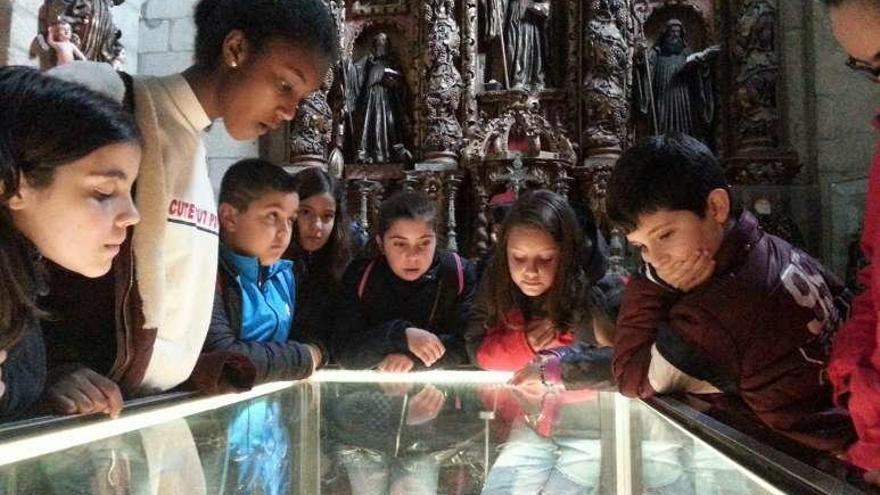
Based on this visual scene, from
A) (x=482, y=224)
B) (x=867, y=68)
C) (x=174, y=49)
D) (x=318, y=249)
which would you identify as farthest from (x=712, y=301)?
(x=174, y=49)

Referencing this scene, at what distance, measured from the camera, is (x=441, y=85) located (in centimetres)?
634

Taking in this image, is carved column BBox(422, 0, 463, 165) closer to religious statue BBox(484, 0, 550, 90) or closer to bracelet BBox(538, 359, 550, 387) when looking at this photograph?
religious statue BBox(484, 0, 550, 90)

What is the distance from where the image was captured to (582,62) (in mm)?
6379

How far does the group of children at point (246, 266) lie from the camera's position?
111cm

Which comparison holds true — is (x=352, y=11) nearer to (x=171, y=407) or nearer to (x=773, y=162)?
(x=773, y=162)

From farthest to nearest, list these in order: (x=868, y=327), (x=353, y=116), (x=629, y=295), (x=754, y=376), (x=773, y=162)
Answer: (x=353, y=116) < (x=773, y=162) < (x=629, y=295) < (x=754, y=376) < (x=868, y=327)

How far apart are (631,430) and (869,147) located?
574cm

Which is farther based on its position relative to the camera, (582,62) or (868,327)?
(582,62)

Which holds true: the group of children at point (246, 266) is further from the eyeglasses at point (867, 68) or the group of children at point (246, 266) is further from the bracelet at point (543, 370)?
the eyeglasses at point (867, 68)

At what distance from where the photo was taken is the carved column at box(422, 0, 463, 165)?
6305mm

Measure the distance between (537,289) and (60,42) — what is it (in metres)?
3.46

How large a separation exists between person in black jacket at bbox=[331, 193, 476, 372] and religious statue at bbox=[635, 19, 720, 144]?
166 inches

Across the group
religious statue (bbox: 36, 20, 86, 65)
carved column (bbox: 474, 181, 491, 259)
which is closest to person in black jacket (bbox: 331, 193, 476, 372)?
religious statue (bbox: 36, 20, 86, 65)

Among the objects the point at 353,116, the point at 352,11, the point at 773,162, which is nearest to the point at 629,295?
the point at 773,162
